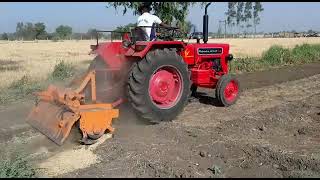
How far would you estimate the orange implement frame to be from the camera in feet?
20.8

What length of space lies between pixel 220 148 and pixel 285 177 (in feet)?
3.78

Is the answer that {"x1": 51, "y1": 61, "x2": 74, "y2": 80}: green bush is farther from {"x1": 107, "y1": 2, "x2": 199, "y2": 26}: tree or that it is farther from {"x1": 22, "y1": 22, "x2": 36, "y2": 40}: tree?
{"x1": 22, "y1": 22, "x2": 36, "y2": 40}: tree

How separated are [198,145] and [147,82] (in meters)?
1.55

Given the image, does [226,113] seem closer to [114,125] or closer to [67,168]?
[114,125]

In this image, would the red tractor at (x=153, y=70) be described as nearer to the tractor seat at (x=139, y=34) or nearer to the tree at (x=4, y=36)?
the tractor seat at (x=139, y=34)

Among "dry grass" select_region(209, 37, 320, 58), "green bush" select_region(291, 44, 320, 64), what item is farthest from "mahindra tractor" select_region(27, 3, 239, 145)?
"dry grass" select_region(209, 37, 320, 58)

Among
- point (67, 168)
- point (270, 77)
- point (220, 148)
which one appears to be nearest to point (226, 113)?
point (220, 148)

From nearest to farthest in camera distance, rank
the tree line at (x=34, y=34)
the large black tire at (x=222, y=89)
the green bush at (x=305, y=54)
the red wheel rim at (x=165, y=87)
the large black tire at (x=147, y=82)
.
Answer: the large black tire at (x=147, y=82) → the red wheel rim at (x=165, y=87) → the large black tire at (x=222, y=89) → the green bush at (x=305, y=54) → the tree line at (x=34, y=34)

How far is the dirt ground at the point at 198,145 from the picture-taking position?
5402 mm

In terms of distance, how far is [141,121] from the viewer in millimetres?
7629

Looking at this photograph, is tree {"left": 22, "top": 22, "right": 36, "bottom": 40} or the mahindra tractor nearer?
the mahindra tractor

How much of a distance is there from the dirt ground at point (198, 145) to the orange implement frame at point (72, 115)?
0.67 ft

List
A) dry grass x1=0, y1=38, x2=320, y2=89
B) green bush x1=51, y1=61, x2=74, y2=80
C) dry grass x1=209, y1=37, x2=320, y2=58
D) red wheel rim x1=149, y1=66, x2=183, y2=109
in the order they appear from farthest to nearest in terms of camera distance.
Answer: dry grass x1=209, y1=37, x2=320, y2=58
dry grass x1=0, y1=38, x2=320, y2=89
green bush x1=51, y1=61, x2=74, y2=80
red wheel rim x1=149, y1=66, x2=183, y2=109

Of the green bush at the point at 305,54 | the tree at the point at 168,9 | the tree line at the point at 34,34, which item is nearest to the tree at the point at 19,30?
the tree line at the point at 34,34
